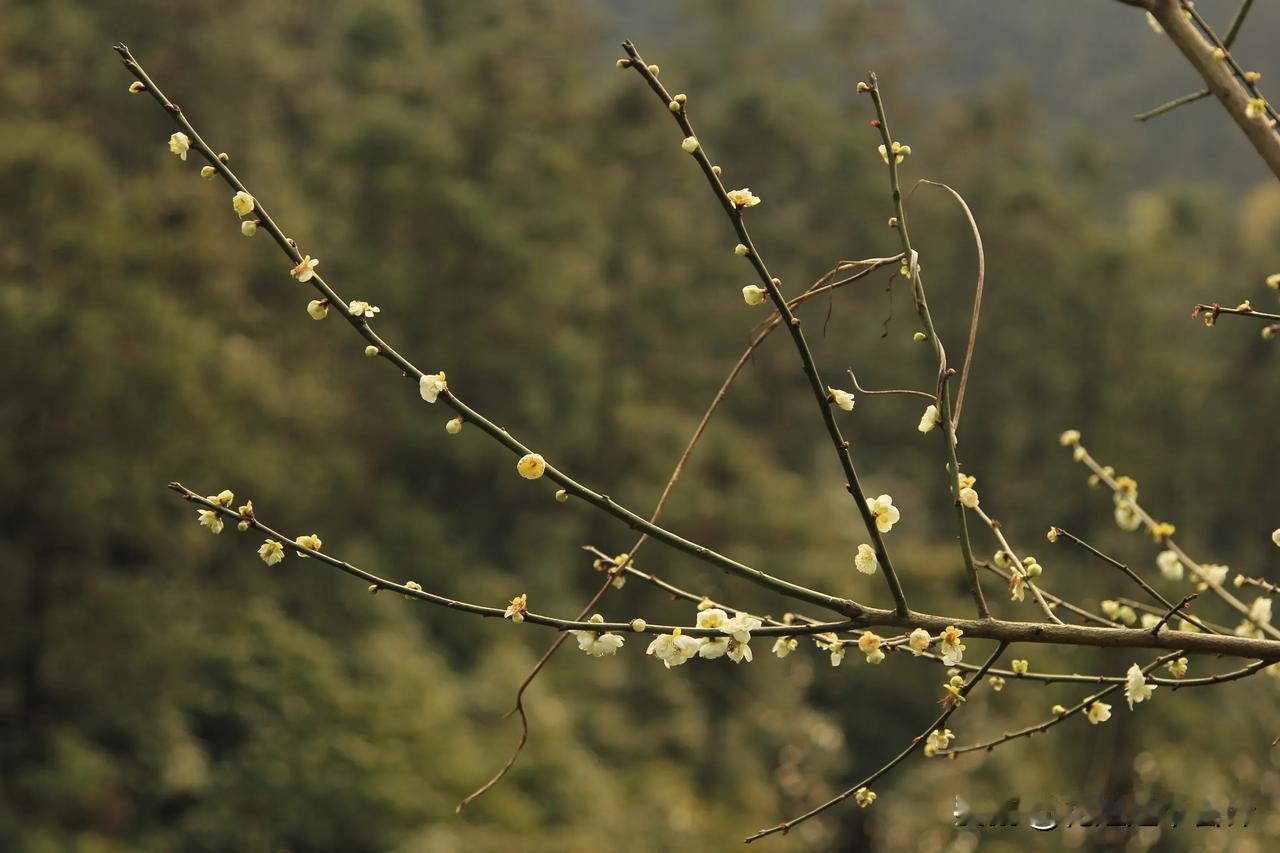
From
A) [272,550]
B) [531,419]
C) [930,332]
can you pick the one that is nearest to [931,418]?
[930,332]

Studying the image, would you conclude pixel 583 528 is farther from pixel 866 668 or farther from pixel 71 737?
pixel 71 737

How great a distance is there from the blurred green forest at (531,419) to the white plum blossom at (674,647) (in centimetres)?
100

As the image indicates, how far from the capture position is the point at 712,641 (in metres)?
1.22

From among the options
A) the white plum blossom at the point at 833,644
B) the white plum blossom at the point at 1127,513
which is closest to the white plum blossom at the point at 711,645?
the white plum blossom at the point at 833,644

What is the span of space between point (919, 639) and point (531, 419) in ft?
33.1

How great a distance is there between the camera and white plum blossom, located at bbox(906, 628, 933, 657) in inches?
45.4

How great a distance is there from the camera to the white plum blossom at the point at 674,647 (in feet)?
3.83

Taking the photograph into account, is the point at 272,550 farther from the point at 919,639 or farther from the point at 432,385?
the point at 919,639

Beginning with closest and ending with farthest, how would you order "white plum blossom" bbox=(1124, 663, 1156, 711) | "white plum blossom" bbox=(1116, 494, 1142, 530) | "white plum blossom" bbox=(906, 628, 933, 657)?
"white plum blossom" bbox=(906, 628, 933, 657) < "white plum blossom" bbox=(1124, 663, 1156, 711) < "white plum blossom" bbox=(1116, 494, 1142, 530)

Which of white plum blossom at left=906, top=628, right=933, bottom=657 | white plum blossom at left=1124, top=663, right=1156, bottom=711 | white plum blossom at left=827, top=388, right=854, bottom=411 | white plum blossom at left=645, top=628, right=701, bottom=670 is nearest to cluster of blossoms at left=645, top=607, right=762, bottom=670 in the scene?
white plum blossom at left=645, top=628, right=701, bottom=670

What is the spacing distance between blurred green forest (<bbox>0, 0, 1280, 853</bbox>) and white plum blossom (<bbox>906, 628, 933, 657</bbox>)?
34.5 inches

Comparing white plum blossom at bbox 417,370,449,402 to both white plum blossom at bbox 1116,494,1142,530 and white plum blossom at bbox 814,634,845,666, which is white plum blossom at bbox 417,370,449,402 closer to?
white plum blossom at bbox 814,634,845,666

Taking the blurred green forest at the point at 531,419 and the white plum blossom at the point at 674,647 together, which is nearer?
the white plum blossom at the point at 674,647

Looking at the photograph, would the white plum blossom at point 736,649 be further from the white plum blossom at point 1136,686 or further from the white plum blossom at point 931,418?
the white plum blossom at point 1136,686
